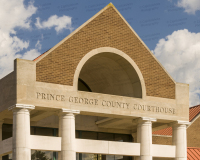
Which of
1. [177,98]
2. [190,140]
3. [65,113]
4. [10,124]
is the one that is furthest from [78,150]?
[190,140]

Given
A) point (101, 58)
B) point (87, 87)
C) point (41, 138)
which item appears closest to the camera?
point (41, 138)

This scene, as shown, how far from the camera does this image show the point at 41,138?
28312mm

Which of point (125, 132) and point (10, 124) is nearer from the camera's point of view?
point (10, 124)

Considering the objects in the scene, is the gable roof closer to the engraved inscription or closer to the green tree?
the engraved inscription

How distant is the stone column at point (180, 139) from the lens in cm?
3344

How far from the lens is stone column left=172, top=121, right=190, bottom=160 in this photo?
33.4 meters

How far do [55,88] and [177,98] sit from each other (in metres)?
10.1

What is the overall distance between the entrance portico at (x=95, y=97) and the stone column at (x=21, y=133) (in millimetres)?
60

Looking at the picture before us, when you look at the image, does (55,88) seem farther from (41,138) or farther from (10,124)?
(10,124)

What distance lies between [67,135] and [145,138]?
618 cm

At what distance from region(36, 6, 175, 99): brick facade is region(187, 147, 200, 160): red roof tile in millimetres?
8237

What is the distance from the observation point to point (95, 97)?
1200 inches

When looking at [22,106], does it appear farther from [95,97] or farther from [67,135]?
[95,97]

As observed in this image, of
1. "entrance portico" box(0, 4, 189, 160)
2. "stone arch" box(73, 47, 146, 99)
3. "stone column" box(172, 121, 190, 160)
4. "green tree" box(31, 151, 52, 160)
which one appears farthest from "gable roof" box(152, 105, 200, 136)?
"green tree" box(31, 151, 52, 160)
